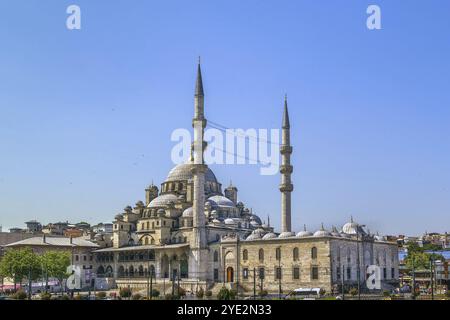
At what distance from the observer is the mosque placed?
48531 mm

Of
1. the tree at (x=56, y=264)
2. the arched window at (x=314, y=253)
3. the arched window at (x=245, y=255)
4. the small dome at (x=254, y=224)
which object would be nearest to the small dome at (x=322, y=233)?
the arched window at (x=314, y=253)

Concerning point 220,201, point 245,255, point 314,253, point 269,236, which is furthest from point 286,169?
point 220,201

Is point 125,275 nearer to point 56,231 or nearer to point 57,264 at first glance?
point 57,264

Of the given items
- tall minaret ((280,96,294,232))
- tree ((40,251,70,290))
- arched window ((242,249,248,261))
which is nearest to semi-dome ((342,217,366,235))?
tall minaret ((280,96,294,232))

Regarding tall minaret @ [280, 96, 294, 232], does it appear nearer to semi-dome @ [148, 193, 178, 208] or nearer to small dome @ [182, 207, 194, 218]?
small dome @ [182, 207, 194, 218]

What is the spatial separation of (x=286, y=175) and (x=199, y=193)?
7952 mm

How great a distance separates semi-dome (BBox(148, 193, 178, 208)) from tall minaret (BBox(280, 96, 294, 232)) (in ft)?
44.2

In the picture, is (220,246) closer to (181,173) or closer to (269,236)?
(269,236)

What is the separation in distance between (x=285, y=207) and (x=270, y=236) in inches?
143

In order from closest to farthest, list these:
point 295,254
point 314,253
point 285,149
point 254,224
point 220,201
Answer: point 314,253, point 295,254, point 285,149, point 254,224, point 220,201

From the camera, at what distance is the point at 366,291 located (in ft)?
158

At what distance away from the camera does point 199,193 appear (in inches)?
2068
